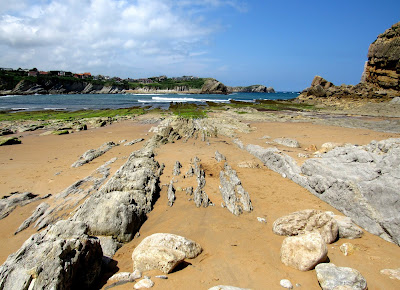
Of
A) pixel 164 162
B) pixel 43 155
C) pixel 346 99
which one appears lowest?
pixel 43 155

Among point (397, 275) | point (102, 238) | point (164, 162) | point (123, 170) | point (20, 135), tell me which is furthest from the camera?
point (20, 135)

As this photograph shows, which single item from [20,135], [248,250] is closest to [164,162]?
[248,250]

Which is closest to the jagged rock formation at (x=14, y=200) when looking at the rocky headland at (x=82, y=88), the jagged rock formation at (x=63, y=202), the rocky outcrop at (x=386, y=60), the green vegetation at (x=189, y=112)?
the jagged rock formation at (x=63, y=202)

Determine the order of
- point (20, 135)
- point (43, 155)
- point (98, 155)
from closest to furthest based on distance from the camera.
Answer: point (98, 155) < point (43, 155) < point (20, 135)

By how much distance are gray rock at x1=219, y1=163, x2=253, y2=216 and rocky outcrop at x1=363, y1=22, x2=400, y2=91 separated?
64.1 metres

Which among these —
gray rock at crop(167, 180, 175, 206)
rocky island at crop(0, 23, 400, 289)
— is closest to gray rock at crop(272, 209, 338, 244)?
rocky island at crop(0, 23, 400, 289)

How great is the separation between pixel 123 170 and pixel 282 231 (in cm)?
626

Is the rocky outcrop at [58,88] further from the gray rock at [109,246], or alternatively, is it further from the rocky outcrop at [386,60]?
the gray rock at [109,246]

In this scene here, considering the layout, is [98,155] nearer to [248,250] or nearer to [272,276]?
[248,250]

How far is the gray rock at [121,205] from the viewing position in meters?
5.91

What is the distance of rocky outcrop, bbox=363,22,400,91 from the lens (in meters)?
54.2

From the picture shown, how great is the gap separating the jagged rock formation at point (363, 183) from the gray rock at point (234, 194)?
2375mm

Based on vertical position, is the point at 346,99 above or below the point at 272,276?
above

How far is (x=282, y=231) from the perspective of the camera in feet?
19.3
